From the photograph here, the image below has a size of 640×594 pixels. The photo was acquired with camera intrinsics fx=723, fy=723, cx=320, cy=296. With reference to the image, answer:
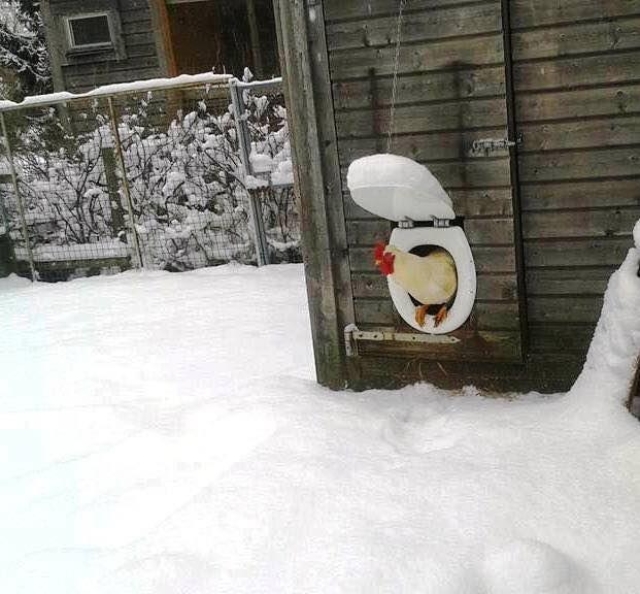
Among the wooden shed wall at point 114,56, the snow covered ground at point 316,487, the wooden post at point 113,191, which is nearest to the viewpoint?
the snow covered ground at point 316,487

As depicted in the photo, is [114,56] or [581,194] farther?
[114,56]

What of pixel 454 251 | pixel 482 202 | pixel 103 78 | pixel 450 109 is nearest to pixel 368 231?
pixel 454 251

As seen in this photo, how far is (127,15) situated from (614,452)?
31.3ft

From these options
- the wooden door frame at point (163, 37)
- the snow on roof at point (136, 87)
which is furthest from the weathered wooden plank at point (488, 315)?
the wooden door frame at point (163, 37)

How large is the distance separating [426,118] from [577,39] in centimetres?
68

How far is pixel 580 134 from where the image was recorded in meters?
3.00

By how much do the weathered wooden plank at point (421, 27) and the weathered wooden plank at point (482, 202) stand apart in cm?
66

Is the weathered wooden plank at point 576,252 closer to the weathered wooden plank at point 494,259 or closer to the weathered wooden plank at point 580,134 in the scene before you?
the weathered wooden plank at point 494,259

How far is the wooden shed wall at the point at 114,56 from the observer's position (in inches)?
396

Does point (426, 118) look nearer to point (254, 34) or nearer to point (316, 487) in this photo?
point (316, 487)

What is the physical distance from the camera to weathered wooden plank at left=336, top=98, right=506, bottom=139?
3074mm

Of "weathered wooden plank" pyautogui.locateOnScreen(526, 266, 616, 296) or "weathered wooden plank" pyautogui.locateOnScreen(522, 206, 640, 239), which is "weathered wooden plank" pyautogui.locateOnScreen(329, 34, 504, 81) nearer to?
"weathered wooden plank" pyautogui.locateOnScreen(522, 206, 640, 239)

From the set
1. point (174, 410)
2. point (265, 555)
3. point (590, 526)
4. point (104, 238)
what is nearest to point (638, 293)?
point (590, 526)

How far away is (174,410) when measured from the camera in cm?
378
